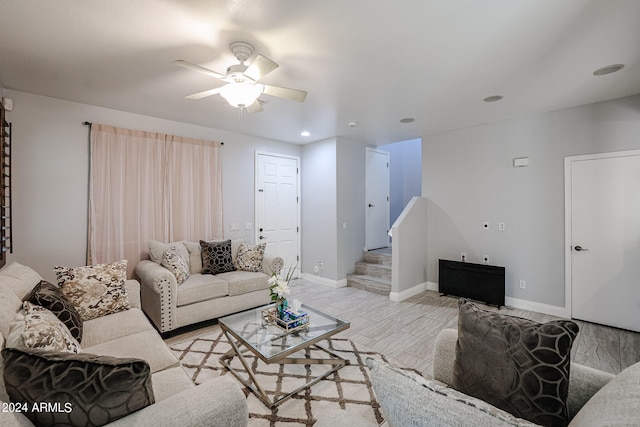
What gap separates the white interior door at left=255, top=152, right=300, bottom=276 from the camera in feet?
16.5

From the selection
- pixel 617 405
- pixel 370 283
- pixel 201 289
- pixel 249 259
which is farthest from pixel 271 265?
pixel 617 405

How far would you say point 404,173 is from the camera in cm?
682

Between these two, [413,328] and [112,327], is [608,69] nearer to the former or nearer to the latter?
[413,328]

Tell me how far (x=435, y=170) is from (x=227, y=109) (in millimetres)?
3467

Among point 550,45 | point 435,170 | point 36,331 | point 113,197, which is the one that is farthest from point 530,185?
point 113,197

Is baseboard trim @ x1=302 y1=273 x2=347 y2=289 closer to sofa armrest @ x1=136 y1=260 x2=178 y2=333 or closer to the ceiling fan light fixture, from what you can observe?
sofa armrest @ x1=136 y1=260 x2=178 y2=333

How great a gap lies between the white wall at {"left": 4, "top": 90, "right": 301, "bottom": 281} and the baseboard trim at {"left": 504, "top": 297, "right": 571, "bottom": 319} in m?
5.69

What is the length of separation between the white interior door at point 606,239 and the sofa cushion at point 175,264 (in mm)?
4830

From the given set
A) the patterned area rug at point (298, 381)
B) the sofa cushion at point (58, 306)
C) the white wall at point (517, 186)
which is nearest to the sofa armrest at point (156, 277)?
the patterned area rug at point (298, 381)

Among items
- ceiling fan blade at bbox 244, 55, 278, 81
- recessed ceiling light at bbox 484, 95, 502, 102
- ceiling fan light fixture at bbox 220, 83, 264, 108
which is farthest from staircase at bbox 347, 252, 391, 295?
ceiling fan blade at bbox 244, 55, 278, 81

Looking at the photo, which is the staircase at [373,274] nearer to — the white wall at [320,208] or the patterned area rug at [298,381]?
the white wall at [320,208]

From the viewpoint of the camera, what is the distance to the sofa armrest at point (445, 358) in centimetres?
147

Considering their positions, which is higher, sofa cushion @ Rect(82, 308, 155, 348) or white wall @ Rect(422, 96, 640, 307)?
white wall @ Rect(422, 96, 640, 307)

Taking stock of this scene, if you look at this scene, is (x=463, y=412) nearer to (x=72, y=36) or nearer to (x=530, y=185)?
(x=72, y=36)
